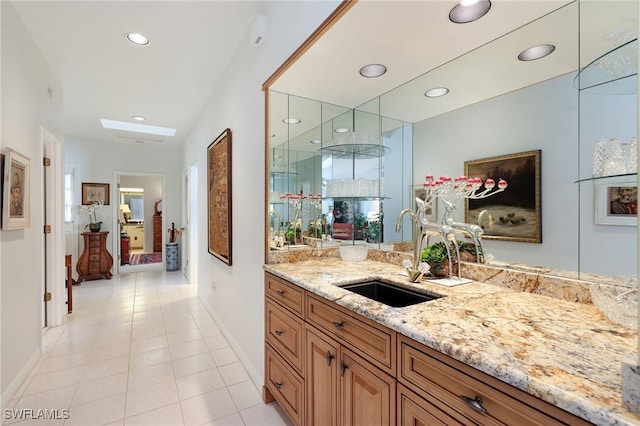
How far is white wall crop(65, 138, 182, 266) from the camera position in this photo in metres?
5.66

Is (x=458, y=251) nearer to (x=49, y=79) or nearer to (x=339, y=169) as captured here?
(x=339, y=169)

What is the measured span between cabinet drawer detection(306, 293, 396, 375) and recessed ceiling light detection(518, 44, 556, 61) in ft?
4.67

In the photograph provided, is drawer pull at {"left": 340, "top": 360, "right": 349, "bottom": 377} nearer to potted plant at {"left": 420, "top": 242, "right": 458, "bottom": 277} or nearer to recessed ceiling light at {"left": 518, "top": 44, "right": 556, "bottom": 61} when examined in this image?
potted plant at {"left": 420, "top": 242, "right": 458, "bottom": 277}

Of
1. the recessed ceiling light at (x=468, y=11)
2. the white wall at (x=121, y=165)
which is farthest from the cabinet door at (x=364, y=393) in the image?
the white wall at (x=121, y=165)

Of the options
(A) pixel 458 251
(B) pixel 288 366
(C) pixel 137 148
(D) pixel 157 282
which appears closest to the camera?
(A) pixel 458 251

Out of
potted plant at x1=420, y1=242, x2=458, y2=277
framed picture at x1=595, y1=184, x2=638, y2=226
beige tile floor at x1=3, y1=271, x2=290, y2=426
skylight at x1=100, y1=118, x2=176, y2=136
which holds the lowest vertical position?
beige tile floor at x1=3, y1=271, x2=290, y2=426

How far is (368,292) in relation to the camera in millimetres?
1639

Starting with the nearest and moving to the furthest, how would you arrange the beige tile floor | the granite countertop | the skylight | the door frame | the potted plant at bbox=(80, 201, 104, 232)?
the granite countertop < the beige tile floor < the door frame < the skylight < the potted plant at bbox=(80, 201, 104, 232)

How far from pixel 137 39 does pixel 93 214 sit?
451 cm

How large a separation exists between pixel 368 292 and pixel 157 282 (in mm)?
4986

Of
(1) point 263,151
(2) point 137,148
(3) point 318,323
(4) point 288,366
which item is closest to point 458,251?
(3) point 318,323

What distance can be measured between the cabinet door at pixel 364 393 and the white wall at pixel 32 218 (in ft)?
7.63

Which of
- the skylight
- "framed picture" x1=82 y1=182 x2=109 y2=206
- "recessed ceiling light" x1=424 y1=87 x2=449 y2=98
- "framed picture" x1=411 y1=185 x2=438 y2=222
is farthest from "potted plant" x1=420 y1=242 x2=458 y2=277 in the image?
"framed picture" x1=82 y1=182 x2=109 y2=206

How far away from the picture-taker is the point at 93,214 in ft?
18.6
